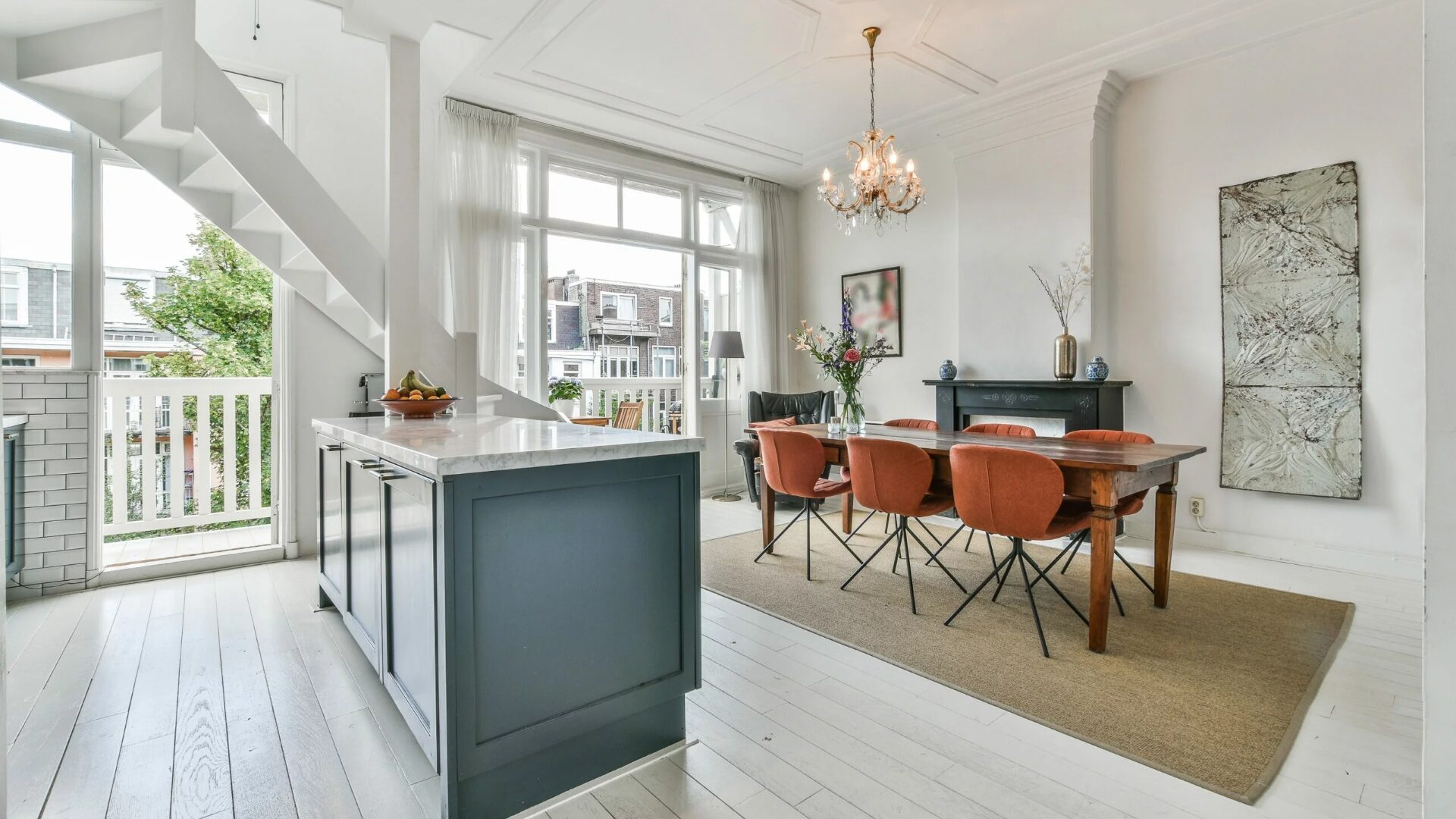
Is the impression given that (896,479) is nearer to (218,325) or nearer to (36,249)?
(218,325)

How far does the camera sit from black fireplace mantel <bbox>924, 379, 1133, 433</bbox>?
4.46 metres

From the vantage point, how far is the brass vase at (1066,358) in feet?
14.9

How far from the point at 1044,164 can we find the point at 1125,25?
3.28 feet

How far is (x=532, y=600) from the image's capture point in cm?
175

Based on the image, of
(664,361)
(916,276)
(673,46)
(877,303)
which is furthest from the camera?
(664,361)

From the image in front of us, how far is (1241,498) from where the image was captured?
416 cm

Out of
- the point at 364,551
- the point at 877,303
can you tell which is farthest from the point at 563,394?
the point at 364,551

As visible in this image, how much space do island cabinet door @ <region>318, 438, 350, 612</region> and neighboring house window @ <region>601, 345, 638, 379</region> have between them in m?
4.32

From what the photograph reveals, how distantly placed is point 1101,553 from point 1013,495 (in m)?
0.38

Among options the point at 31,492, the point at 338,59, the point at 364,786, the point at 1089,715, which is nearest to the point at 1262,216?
the point at 1089,715

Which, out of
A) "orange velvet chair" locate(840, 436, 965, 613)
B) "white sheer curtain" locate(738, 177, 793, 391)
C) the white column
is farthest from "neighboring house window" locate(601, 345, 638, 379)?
"orange velvet chair" locate(840, 436, 965, 613)

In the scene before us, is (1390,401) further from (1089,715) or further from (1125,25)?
(1089,715)

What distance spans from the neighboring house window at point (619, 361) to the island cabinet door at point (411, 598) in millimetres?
5277

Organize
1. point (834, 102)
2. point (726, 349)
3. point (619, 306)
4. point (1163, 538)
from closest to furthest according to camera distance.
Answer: point (1163, 538) → point (834, 102) → point (726, 349) → point (619, 306)
